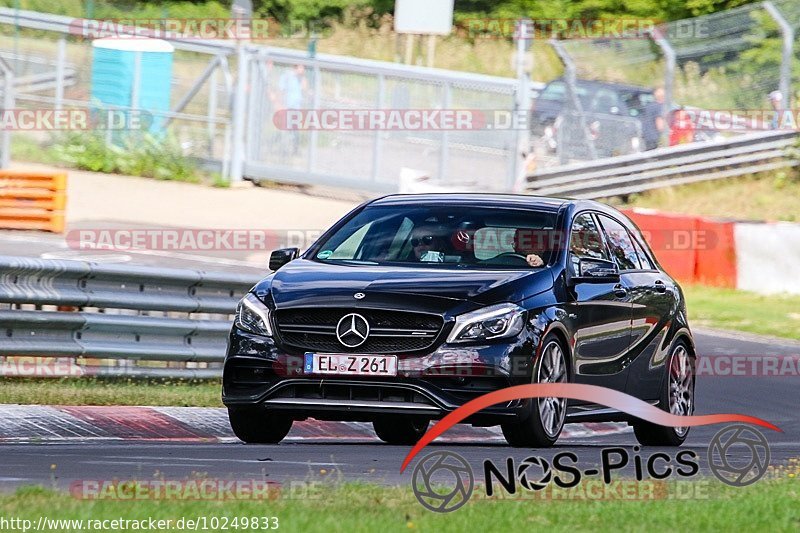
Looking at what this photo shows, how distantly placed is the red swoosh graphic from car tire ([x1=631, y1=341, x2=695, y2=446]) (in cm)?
7

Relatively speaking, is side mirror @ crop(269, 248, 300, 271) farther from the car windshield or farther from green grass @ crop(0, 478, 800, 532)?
green grass @ crop(0, 478, 800, 532)

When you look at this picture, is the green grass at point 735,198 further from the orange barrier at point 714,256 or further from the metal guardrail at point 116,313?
the metal guardrail at point 116,313

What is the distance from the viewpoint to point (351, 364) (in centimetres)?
868

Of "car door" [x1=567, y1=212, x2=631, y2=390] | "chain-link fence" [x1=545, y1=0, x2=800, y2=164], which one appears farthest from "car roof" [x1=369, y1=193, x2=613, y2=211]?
"chain-link fence" [x1=545, y1=0, x2=800, y2=164]

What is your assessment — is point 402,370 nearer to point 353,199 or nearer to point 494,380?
point 494,380

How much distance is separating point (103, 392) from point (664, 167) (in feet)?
61.8

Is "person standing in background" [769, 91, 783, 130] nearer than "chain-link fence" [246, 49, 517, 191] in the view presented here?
Yes

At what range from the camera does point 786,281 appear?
2183cm

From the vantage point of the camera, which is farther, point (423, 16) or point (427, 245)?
point (423, 16)

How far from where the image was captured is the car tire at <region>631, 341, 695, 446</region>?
10539 mm

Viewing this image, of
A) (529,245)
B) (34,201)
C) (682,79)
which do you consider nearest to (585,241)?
(529,245)

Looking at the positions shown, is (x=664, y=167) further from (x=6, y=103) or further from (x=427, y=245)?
(x=427, y=245)

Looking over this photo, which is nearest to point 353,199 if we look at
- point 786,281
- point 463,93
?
point 463,93

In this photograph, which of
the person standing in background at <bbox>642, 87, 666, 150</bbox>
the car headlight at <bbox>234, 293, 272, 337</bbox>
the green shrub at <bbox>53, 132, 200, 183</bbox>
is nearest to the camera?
the car headlight at <bbox>234, 293, 272, 337</bbox>
